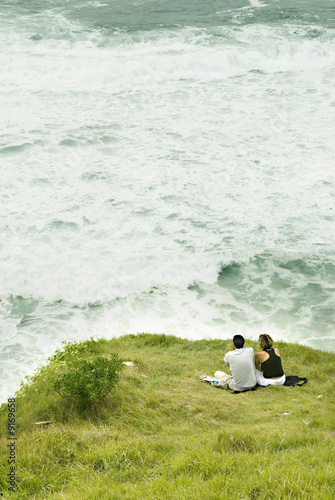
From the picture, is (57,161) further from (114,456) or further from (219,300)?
(114,456)

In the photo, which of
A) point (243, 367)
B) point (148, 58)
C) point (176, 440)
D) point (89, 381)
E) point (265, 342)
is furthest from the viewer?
point (148, 58)

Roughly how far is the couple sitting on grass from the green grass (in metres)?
0.20

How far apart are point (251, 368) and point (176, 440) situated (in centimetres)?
249

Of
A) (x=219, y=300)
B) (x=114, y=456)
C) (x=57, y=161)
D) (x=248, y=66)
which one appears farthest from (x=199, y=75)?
(x=114, y=456)

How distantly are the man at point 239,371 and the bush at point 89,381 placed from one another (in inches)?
78.7

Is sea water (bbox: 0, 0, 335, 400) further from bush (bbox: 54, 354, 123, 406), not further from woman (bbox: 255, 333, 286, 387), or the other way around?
bush (bbox: 54, 354, 123, 406)

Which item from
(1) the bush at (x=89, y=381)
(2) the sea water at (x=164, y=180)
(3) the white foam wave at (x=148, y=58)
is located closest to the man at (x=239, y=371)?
(1) the bush at (x=89, y=381)

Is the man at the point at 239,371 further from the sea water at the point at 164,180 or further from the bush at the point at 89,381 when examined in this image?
the sea water at the point at 164,180

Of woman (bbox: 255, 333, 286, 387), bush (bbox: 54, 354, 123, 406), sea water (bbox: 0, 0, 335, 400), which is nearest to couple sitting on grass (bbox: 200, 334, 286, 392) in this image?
woman (bbox: 255, 333, 286, 387)

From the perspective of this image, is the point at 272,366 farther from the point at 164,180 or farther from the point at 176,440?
the point at 164,180

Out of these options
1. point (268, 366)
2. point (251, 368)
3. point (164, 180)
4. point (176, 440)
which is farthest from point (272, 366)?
point (164, 180)

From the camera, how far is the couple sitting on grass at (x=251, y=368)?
879 cm

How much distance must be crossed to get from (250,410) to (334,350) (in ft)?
12.4

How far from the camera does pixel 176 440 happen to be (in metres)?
6.72
